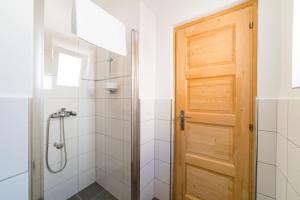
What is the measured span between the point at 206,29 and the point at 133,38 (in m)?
0.70

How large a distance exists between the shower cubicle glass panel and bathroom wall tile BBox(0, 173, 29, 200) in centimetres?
67

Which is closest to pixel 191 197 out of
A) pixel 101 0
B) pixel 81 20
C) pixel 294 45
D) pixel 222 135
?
pixel 222 135

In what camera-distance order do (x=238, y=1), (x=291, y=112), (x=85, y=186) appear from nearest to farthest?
(x=291, y=112) → (x=238, y=1) → (x=85, y=186)

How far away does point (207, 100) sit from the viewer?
1.17 metres

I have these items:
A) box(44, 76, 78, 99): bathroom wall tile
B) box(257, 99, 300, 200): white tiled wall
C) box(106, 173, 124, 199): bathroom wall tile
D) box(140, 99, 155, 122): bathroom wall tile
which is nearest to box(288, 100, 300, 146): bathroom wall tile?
box(257, 99, 300, 200): white tiled wall

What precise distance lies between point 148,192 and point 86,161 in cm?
80

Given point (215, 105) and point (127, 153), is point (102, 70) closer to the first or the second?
point (127, 153)

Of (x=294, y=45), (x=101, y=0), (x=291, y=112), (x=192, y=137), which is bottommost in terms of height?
(x=192, y=137)

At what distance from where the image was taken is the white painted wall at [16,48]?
0.47 meters

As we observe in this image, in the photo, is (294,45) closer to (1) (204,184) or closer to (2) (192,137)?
(2) (192,137)

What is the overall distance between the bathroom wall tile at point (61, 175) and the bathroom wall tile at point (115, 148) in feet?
1.27

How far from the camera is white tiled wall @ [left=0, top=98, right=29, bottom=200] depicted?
0.47m

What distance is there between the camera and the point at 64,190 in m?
1.26

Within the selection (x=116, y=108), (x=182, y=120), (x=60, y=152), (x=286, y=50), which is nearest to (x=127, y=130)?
(x=116, y=108)
